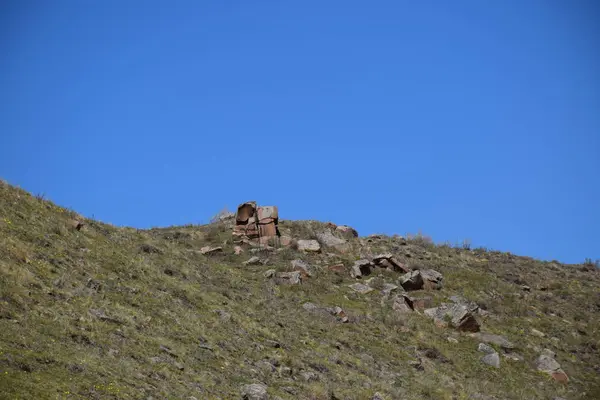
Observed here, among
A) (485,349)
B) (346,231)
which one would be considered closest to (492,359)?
(485,349)

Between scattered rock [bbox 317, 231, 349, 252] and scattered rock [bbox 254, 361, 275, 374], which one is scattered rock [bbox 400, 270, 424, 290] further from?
scattered rock [bbox 254, 361, 275, 374]

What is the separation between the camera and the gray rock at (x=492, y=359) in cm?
2934

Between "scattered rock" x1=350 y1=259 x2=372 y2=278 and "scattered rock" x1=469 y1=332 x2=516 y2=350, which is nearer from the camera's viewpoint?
"scattered rock" x1=469 y1=332 x2=516 y2=350

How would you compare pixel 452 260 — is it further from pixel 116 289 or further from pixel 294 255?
pixel 116 289

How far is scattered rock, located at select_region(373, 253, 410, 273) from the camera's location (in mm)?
38281

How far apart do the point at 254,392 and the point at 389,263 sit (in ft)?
69.8

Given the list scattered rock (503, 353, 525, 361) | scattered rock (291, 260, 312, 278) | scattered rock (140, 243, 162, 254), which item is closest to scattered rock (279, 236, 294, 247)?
scattered rock (291, 260, 312, 278)

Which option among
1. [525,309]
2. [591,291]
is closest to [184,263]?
[525,309]

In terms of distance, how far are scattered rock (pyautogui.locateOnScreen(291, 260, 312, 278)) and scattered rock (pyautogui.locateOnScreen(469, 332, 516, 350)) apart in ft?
30.1

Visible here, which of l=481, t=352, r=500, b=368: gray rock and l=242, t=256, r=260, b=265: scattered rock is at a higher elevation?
l=242, t=256, r=260, b=265: scattered rock

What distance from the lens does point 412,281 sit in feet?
119

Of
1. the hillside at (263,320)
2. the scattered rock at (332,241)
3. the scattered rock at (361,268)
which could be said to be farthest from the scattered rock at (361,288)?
the scattered rock at (332,241)

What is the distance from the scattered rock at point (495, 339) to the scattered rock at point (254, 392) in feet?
53.8

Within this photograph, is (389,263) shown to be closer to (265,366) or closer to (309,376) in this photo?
(309,376)
